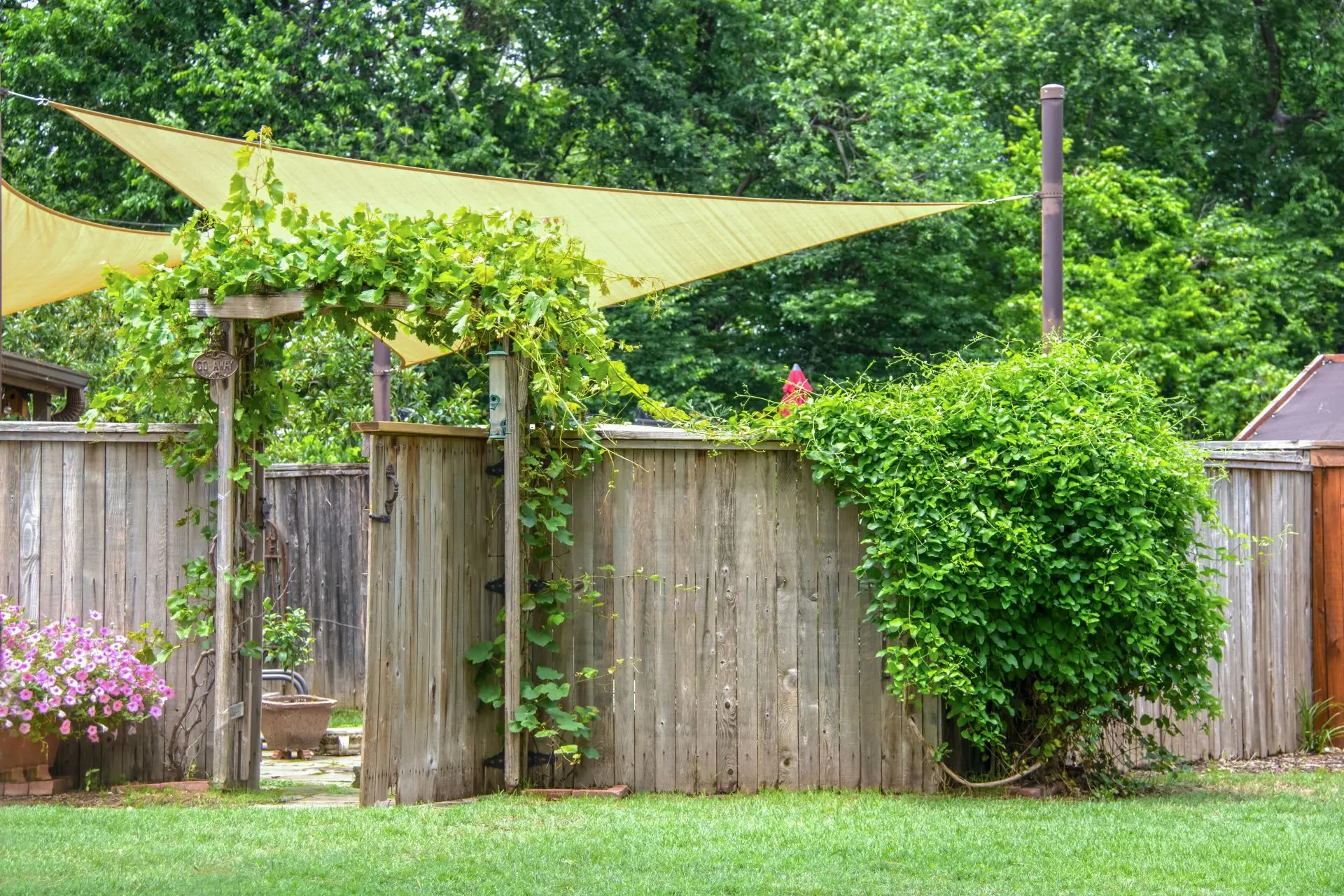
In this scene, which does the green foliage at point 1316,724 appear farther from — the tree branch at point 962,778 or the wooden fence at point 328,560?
the wooden fence at point 328,560

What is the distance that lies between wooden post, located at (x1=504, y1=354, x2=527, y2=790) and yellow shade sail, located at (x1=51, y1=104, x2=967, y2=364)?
1169mm

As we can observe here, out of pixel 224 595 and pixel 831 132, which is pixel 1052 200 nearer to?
pixel 224 595

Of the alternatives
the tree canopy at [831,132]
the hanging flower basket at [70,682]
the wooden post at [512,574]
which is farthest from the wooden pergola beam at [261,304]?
the tree canopy at [831,132]

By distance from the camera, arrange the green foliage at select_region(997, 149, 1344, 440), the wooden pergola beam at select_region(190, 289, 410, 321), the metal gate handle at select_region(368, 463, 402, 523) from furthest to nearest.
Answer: the green foliage at select_region(997, 149, 1344, 440)
the wooden pergola beam at select_region(190, 289, 410, 321)
the metal gate handle at select_region(368, 463, 402, 523)

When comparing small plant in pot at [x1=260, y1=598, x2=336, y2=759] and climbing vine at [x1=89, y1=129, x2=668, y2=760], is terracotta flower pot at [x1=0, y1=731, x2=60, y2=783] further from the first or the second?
small plant in pot at [x1=260, y1=598, x2=336, y2=759]

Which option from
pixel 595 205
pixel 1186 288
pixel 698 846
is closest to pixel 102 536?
pixel 595 205

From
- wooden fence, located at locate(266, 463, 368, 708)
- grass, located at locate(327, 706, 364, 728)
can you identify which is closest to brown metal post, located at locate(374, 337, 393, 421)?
wooden fence, located at locate(266, 463, 368, 708)

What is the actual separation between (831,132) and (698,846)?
1671cm

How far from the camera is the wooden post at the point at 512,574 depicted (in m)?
5.70

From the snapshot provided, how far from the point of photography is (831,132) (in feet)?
65.5

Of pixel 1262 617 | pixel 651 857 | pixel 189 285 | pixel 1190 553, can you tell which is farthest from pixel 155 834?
pixel 1262 617

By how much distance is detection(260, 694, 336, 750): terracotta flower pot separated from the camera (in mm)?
7777

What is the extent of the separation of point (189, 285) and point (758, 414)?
100 inches

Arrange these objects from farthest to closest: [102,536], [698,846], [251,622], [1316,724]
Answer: [1316,724] → [251,622] → [102,536] → [698,846]
